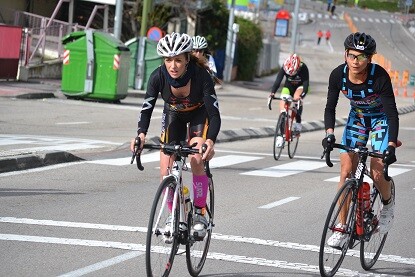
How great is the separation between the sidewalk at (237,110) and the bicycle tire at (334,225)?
6.63 m

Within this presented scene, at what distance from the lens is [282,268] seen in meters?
8.89

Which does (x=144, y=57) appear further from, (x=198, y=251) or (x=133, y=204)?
(x=198, y=251)

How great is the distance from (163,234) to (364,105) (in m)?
2.32

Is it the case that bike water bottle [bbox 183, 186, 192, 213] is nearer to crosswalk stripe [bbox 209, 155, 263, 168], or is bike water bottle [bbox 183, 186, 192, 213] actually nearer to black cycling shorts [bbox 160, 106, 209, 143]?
black cycling shorts [bbox 160, 106, 209, 143]

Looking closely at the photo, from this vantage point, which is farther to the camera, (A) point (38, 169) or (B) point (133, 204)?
(A) point (38, 169)

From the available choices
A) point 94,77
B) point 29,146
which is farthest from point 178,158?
point 94,77

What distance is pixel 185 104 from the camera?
28.1ft

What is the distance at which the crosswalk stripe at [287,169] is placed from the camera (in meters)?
16.4

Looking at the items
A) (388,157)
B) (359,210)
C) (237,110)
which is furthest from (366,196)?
(237,110)

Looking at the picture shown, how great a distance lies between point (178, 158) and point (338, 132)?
19.8 meters

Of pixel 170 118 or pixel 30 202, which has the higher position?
pixel 170 118

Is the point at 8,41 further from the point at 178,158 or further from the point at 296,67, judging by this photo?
the point at 178,158

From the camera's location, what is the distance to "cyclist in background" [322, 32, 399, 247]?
8859 mm

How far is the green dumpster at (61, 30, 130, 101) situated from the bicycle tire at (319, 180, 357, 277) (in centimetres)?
2190
